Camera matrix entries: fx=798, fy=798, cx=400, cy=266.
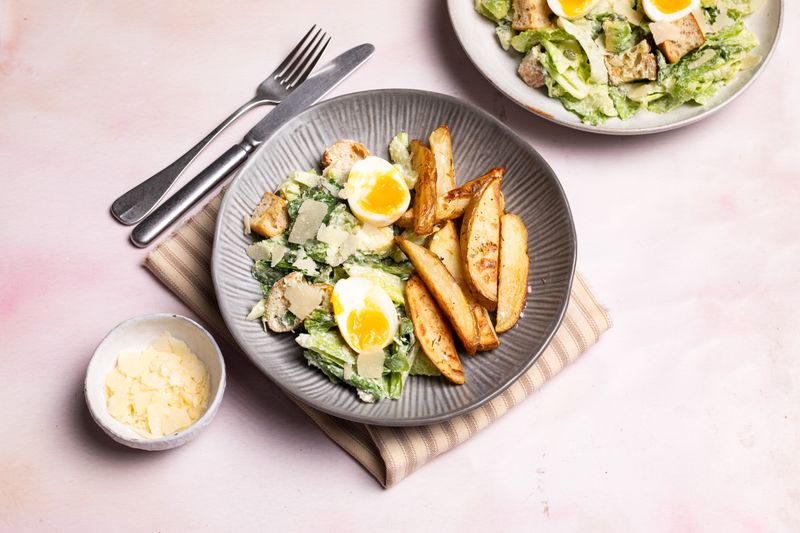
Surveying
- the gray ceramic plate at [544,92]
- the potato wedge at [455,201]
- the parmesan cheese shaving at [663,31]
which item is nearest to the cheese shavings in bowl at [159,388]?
the potato wedge at [455,201]

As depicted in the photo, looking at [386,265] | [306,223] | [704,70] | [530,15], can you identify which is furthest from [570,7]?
[306,223]

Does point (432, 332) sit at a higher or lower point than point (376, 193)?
lower

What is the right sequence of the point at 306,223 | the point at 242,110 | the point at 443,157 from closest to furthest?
the point at 306,223, the point at 443,157, the point at 242,110

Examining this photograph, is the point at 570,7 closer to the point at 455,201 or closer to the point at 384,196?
the point at 455,201

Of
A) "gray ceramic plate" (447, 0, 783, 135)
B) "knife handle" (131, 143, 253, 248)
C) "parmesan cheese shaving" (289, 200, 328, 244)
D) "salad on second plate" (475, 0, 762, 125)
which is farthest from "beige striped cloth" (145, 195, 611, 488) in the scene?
"salad on second plate" (475, 0, 762, 125)

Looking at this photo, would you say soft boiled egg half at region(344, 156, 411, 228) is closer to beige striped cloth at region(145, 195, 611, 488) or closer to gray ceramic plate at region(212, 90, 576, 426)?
gray ceramic plate at region(212, 90, 576, 426)

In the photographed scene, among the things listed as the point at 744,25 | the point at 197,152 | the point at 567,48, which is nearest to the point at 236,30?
the point at 197,152
